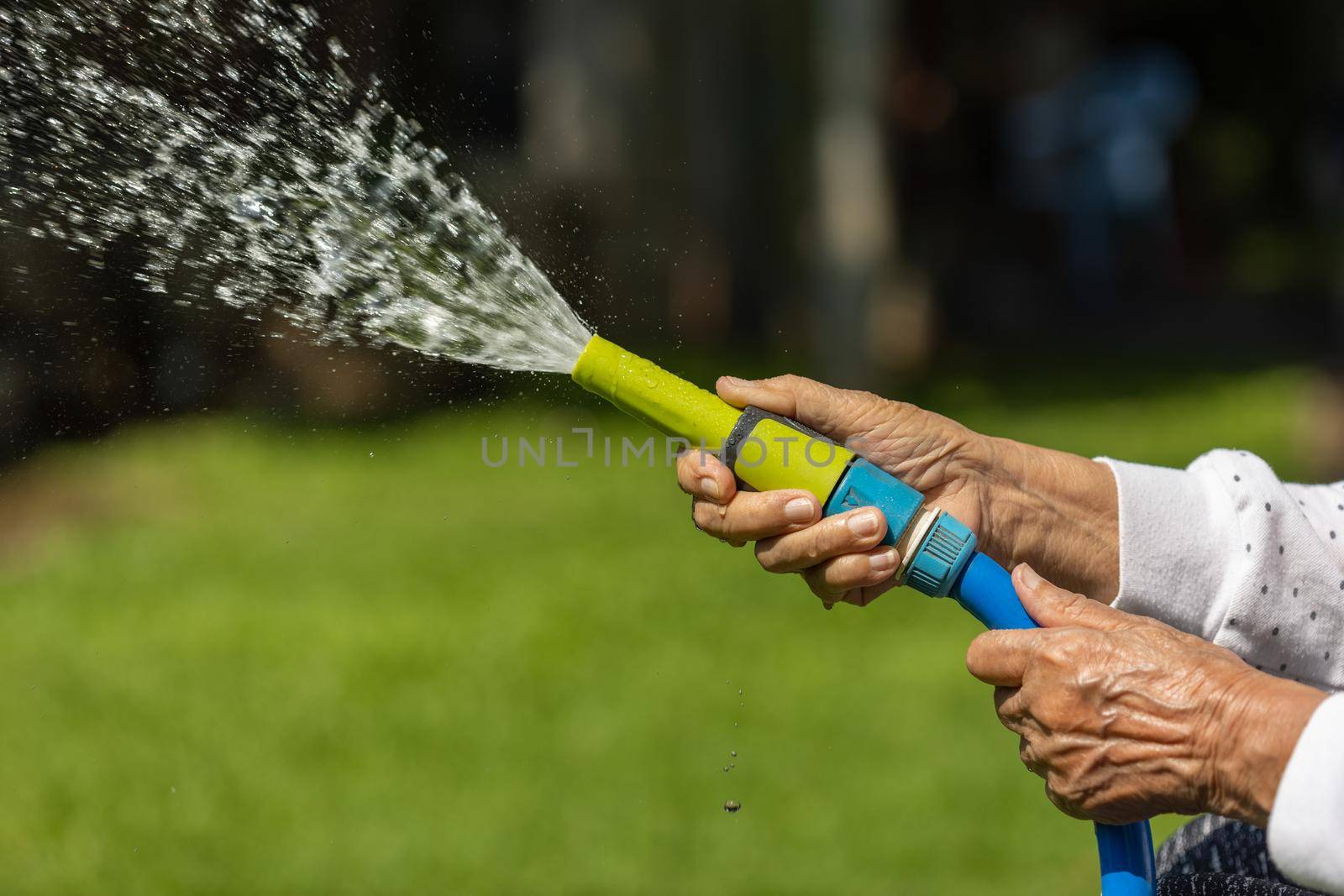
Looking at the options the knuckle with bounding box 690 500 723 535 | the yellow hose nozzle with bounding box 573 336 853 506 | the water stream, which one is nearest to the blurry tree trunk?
the water stream

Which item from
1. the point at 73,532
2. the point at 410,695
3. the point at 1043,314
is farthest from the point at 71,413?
the point at 1043,314

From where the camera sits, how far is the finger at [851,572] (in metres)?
1.93

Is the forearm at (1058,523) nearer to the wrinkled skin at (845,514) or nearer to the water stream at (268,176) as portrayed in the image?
the wrinkled skin at (845,514)

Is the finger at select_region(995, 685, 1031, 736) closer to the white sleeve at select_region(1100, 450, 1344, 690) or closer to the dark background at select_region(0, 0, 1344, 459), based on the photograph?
the white sleeve at select_region(1100, 450, 1344, 690)

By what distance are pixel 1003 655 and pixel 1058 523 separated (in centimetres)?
56

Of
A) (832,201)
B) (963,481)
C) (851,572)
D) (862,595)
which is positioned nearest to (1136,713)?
(851,572)

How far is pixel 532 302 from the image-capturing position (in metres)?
2.41

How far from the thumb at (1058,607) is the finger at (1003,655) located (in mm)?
54

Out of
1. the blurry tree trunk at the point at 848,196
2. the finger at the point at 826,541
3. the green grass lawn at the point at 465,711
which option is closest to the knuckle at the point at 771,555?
the finger at the point at 826,541

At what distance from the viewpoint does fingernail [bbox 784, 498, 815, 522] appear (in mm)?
1970

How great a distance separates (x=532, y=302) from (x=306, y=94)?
1.21m

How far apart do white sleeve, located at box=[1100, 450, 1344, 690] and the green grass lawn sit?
1.56m

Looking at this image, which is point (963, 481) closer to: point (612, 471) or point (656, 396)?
point (656, 396)

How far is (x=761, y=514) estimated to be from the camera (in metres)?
2.02
